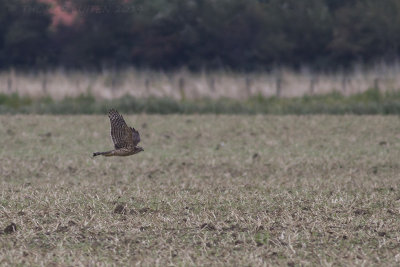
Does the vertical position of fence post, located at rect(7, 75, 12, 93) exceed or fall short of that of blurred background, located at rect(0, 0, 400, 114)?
it falls short

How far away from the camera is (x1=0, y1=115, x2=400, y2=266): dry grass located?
5.82m

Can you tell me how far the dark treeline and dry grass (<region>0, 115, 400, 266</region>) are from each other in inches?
831

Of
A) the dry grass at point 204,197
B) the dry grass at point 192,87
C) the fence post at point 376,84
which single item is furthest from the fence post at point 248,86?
the dry grass at point 204,197

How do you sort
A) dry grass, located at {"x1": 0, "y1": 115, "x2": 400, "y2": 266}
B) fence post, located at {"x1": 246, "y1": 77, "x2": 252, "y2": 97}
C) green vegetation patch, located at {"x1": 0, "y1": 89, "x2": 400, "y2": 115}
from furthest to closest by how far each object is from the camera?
fence post, located at {"x1": 246, "y1": 77, "x2": 252, "y2": 97}
green vegetation patch, located at {"x1": 0, "y1": 89, "x2": 400, "y2": 115}
dry grass, located at {"x1": 0, "y1": 115, "x2": 400, "y2": 266}

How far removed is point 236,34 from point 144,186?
96.8 ft

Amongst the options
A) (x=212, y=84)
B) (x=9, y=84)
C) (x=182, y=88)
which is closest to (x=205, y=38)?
(x=212, y=84)

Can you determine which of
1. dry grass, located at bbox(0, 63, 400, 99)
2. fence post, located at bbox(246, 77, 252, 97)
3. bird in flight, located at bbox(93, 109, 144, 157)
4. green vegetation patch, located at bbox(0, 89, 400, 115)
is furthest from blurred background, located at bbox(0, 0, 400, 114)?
bird in flight, located at bbox(93, 109, 144, 157)

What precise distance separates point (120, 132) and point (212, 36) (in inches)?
1208

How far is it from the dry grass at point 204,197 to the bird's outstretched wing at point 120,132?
562mm

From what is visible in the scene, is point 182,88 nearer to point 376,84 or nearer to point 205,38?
point 376,84

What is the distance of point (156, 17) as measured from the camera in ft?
121

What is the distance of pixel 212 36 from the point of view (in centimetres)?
3838

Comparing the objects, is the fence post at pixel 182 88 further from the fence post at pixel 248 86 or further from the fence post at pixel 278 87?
the fence post at pixel 278 87

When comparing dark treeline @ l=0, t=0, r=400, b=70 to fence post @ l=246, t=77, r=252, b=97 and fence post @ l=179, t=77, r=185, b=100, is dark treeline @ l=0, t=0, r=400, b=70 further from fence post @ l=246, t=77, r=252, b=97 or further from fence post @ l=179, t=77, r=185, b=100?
fence post @ l=246, t=77, r=252, b=97
